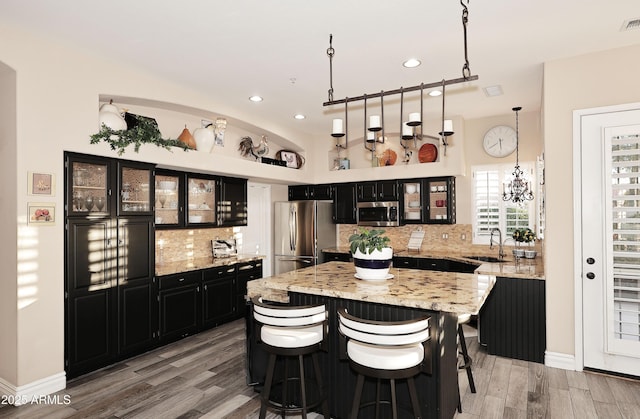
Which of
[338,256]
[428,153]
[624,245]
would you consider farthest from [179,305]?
[624,245]

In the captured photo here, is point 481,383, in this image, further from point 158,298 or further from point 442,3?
point 158,298

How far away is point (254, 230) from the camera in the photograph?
633 cm

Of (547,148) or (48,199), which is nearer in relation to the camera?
(48,199)

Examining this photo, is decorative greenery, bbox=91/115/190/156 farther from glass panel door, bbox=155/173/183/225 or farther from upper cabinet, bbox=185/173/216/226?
upper cabinet, bbox=185/173/216/226

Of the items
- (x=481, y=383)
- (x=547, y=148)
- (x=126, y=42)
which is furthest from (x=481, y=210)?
(x=126, y=42)

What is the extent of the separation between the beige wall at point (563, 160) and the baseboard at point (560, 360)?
40 millimetres

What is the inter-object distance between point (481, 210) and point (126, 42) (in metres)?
5.07

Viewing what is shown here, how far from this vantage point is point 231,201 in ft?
18.2

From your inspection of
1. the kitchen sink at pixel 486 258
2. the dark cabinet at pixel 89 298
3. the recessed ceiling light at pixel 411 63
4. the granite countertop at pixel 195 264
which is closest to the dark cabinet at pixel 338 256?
the granite countertop at pixel 195 264

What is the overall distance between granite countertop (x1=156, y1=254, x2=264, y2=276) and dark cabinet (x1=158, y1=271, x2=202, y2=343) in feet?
0.22

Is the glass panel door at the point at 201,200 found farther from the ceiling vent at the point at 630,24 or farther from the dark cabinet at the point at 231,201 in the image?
the ceiling vent at the point at 630,24

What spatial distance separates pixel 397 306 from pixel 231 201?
365cm

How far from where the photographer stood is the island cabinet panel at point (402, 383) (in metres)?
2.34

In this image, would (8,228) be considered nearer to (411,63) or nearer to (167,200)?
(167,200)
